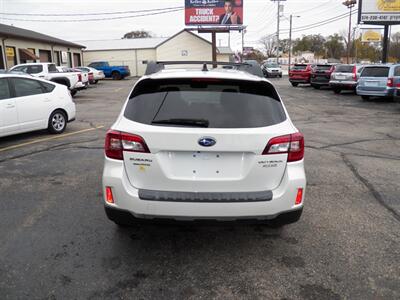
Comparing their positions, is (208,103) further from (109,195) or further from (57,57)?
(57,57)

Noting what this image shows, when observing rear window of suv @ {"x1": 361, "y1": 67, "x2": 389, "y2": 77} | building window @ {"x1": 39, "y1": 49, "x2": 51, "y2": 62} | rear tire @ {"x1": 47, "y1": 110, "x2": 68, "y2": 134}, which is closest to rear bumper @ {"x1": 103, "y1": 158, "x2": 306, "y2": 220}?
rear tire @ {"x1": 47, "y1": 110, "x2": 68, "y2": 134}

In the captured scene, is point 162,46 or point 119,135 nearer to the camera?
point 119,135

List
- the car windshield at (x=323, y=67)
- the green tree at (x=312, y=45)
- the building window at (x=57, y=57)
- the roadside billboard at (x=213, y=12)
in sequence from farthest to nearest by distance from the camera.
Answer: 1. the green tree at (x=312, y=45)
2. the roadside billboard at (x=213, y=12)
3. the building window at (x=57, y=57)
4. the car windshield at (x=323, y=67)

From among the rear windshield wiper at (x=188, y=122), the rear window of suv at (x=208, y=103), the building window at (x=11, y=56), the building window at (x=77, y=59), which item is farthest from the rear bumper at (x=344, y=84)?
the building window at (x=77, y=59)

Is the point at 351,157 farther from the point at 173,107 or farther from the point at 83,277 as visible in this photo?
the point at 83,277

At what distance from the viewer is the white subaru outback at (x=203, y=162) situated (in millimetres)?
3248

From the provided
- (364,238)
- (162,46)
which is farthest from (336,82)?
(162,46)

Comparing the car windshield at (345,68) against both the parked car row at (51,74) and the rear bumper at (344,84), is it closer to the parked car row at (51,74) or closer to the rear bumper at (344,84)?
the rear bumper at (344,84)

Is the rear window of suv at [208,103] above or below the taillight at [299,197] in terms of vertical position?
above

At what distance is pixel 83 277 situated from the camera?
10.9 ft

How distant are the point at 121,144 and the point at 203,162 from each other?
2.35ft

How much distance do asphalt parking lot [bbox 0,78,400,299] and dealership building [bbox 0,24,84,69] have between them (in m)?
27.1

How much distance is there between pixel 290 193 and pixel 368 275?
3.12 ft

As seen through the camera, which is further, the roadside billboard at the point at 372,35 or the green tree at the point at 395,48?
the green tree at the point at 395,48
